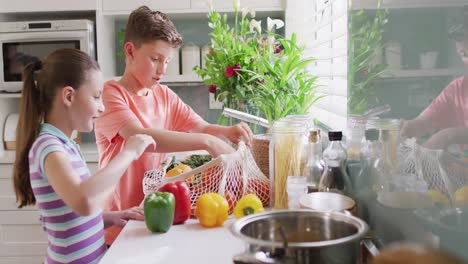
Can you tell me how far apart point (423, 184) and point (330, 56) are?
1380mm

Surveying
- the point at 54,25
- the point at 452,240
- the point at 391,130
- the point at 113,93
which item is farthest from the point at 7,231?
the point at 452,240

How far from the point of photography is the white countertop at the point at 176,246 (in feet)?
3.76

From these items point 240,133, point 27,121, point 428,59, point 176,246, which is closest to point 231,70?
point 240,133

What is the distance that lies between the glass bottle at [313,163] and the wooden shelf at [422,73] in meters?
0.44

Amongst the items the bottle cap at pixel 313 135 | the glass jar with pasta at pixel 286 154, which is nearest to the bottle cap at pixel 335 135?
the bottle cap at pixel 313 135

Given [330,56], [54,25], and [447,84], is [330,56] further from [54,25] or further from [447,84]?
[54,25]

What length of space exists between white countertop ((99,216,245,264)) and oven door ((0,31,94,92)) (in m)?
1.88

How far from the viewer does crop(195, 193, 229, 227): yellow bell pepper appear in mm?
1367

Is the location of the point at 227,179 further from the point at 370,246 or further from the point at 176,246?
the point at 370,246

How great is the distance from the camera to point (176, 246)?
4.07ft

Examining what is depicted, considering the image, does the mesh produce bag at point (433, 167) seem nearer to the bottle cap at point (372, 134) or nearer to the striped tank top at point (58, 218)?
the bottle cap at point (372, 134)

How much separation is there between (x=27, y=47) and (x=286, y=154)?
2153mm

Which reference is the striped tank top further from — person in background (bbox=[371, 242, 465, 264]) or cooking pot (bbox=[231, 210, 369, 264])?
person in background (bbox=[371, 242, 465, 264])

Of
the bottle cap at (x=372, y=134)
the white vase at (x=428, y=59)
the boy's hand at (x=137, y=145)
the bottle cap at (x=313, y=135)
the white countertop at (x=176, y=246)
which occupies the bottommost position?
the white countertop at (x=176, y=246)
